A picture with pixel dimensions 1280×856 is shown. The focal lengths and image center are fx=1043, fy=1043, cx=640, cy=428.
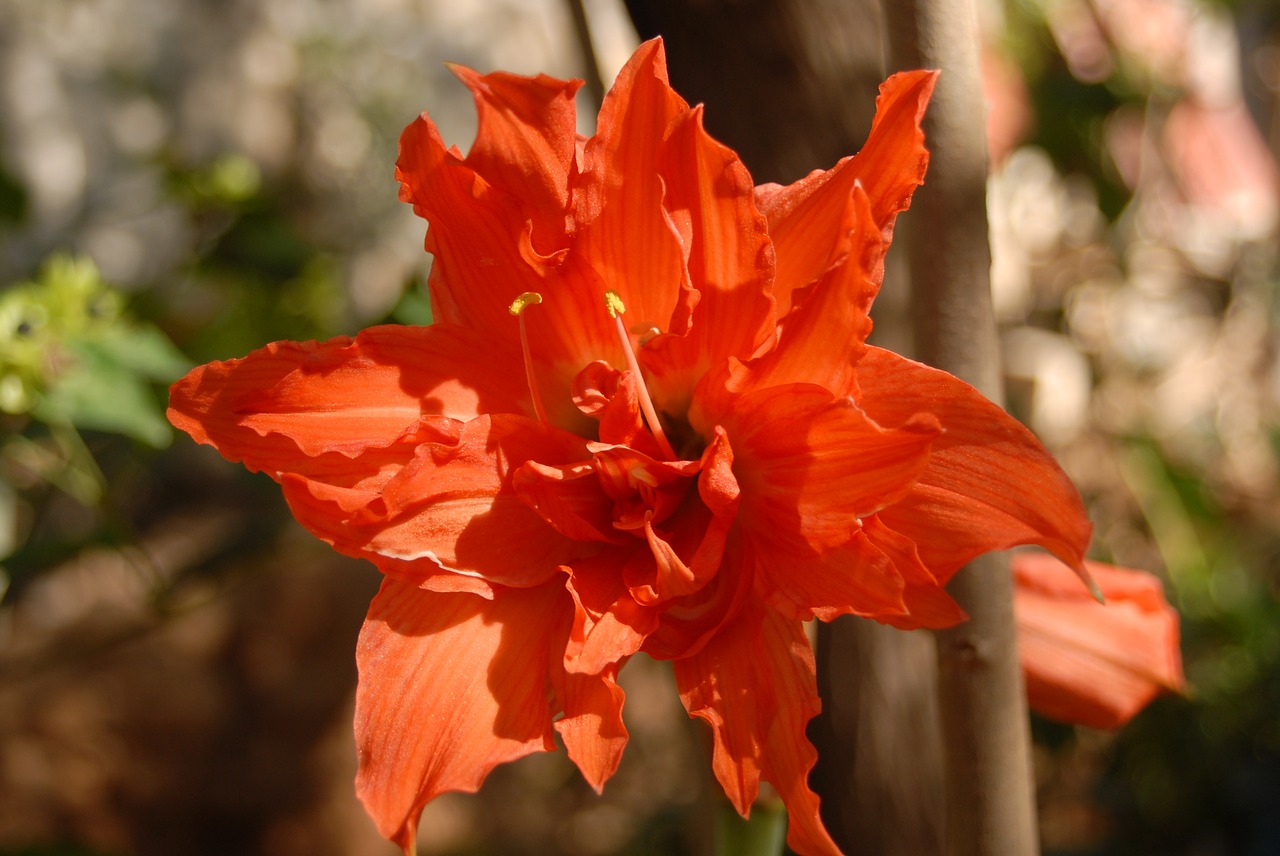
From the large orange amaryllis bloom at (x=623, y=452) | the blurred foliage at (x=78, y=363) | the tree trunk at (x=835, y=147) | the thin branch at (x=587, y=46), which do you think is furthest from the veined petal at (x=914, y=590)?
the blurred foliage at (x=78, y=363)

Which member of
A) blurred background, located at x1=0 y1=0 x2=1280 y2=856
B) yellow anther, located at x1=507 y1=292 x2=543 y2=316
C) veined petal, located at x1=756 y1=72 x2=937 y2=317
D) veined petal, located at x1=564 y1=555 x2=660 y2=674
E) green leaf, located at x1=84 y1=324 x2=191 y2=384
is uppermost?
veined petal, located at x1=756 y1=72 x2=937 y2=317

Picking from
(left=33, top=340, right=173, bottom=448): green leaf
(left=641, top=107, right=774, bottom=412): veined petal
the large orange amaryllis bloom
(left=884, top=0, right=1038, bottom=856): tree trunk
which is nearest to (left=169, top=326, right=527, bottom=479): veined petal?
the large orange amaryllis bloom

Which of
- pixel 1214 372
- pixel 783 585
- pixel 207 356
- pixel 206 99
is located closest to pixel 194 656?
pixel 207 356

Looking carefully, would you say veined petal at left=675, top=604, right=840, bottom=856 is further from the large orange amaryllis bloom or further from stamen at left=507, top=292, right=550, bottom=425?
stamen at left=507, top=292, right=550, bottom=425

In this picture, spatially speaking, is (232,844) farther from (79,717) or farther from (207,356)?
(207,356)

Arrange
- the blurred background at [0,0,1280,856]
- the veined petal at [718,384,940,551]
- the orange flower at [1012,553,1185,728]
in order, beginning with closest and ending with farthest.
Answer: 1. the veined petal at [718,384,940,551]
2. the orange flower at [1012,553,1185,728]
3. the blurred background at [0,0,1280,856]

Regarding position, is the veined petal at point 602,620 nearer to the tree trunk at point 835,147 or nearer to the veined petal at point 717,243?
the veined petal at point 717,243
